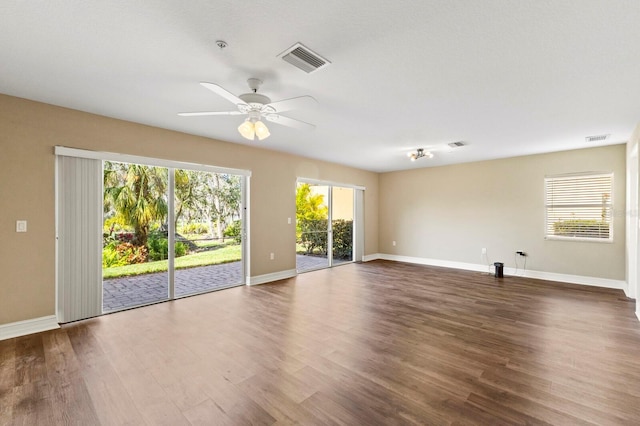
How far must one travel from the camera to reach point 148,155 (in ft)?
13.4

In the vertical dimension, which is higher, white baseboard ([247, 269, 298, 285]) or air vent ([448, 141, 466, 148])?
air vent ([448, 141, 466, 148])

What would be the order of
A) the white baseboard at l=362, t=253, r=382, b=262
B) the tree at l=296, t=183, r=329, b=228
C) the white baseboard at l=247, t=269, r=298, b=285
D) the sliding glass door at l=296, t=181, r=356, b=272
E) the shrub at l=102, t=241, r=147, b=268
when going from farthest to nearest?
the white baseboard at l=362, t=253, r=382, b=262, the sliding glass door at l=296, t=181, r=356, b=272, the tree at l=296, t=183, r=329, b=228, the white baseboard at l=247, t=269, r=298, b=285, the shrub at l=102, t=241, r=147, b=268

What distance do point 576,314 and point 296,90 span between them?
457 centimetres

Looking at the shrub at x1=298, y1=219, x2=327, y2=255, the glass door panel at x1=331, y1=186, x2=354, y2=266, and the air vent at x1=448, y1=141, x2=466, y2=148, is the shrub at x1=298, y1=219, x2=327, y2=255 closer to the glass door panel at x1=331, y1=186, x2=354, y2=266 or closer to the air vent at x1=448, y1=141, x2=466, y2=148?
the glass door panel at x1=331, y1=186, x2=354, y2=266

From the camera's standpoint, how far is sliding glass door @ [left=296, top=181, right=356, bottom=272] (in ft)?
22.0

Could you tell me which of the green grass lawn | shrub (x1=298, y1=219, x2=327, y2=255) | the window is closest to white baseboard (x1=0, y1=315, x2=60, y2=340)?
the green grass lawn

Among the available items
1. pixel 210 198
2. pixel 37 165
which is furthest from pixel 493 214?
pixel 37 165

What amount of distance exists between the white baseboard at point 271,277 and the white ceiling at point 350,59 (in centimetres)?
284

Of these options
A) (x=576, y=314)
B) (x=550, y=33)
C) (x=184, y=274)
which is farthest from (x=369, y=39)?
(x=184, y=274)

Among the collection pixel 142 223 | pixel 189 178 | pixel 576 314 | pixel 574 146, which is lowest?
pixel 576 314

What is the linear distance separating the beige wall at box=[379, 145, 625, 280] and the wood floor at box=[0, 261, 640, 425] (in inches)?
55.9

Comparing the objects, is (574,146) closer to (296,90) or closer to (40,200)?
(296,90)

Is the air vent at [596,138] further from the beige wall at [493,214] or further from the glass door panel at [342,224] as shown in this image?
the glass door panel at [342,224]

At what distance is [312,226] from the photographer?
274 inches
